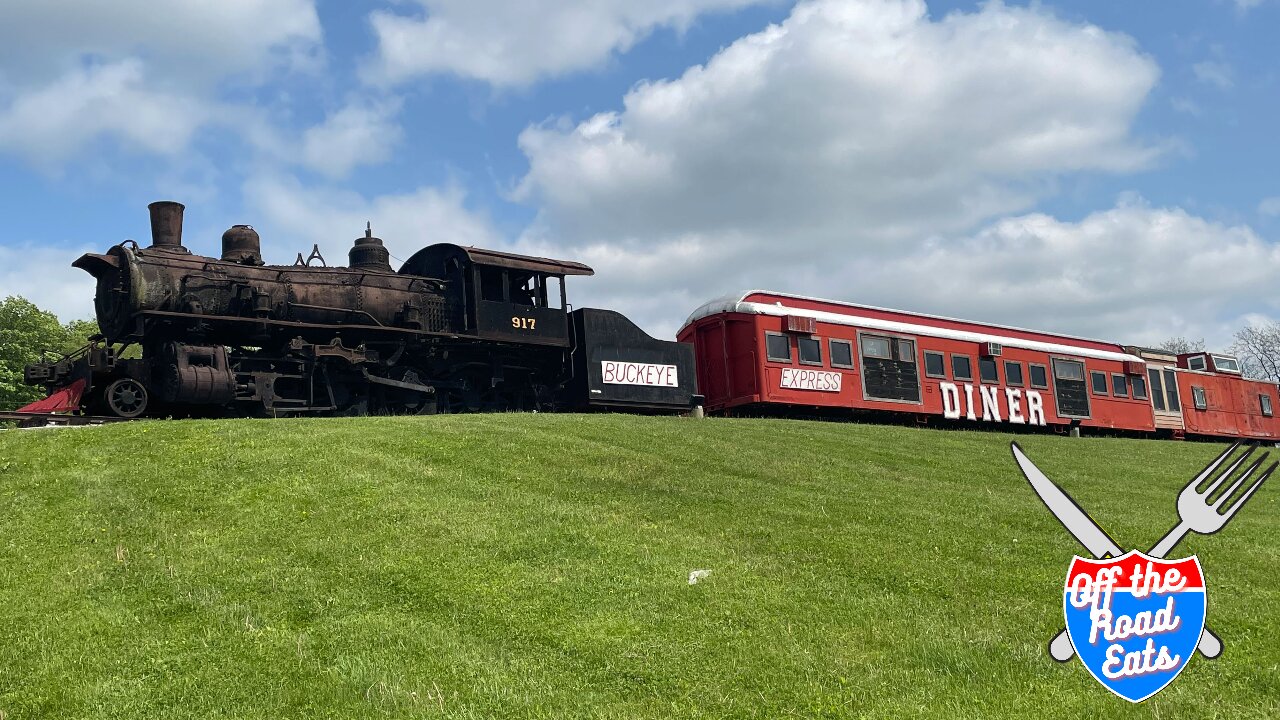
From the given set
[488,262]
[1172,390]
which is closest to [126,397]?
[488,262]

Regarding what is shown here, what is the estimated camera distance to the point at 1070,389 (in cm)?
2933

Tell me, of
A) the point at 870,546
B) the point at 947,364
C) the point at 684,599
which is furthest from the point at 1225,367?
the point at 684,599

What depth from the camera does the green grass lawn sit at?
7238 mm

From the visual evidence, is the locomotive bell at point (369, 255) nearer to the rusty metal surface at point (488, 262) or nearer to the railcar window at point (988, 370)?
the rusty metal surface at point (488, 262)

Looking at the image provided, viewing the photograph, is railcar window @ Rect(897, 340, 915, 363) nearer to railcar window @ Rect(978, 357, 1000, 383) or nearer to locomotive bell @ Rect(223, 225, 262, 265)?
railcar window @ Rect(978, 357, 1000, 383)

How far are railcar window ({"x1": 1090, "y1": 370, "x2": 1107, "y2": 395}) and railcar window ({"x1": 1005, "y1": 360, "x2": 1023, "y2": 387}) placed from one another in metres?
3.28

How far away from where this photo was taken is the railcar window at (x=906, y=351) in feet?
84.7

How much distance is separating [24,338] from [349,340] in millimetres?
36034

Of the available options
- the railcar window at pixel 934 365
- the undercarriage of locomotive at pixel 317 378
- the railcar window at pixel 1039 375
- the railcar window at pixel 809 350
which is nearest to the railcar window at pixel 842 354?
the railcar window at pixel 809 350

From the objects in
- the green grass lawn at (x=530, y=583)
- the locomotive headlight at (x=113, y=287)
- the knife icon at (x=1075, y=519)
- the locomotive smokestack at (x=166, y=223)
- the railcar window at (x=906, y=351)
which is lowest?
the green grass lawn at (x=530, y=583)

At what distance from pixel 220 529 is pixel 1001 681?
779cm

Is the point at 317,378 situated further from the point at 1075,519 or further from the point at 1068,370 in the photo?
the point at 1068,370

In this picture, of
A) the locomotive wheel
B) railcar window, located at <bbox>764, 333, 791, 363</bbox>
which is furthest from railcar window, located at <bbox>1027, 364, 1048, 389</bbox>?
the locomotive wheel

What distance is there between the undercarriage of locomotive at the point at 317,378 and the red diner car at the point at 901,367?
4.66 meters
